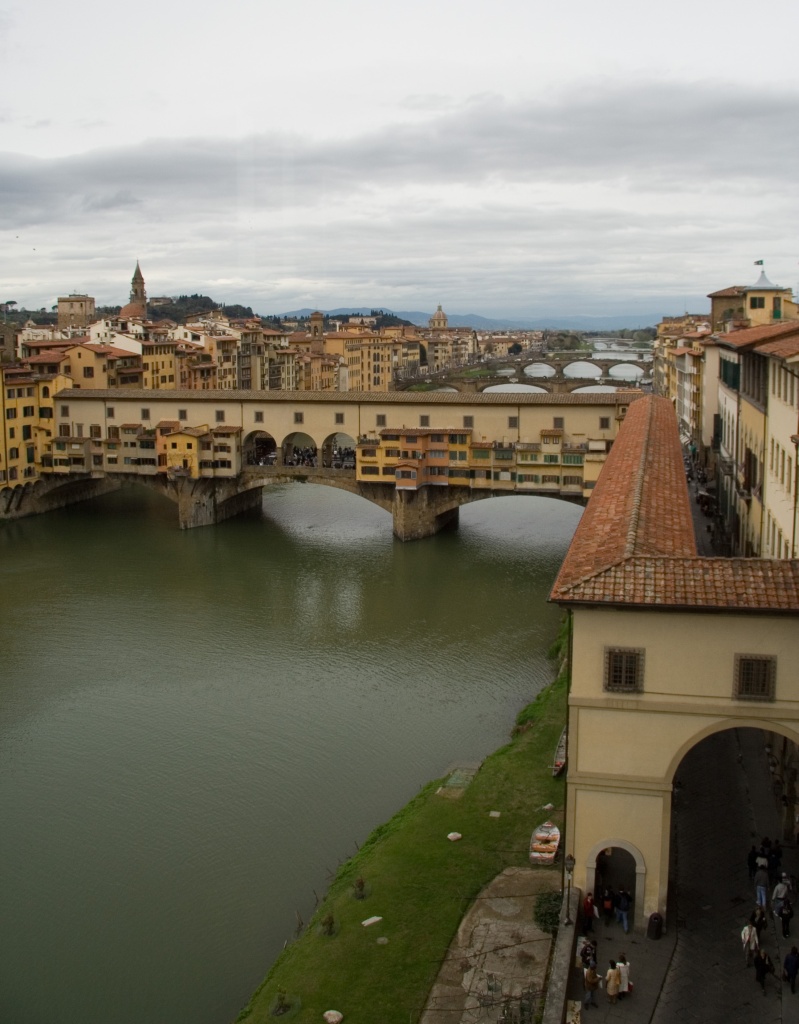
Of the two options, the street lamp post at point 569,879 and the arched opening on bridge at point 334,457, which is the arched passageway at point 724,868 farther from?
the arched opening on bridge at point 334,457

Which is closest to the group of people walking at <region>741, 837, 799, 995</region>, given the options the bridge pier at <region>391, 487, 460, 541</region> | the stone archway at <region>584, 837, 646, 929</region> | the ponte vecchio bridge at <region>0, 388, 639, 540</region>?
the stone archway at <region>584, 837, 646, 929</region>

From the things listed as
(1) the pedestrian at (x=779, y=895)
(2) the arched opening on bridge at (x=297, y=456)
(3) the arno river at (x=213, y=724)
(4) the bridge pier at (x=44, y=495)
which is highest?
(2) the arched opening on bridge at (x=297, y=456)

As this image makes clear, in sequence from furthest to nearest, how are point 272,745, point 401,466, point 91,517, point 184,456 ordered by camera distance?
point 91,517 → point 184,456 → point 401,466 → point 272,745

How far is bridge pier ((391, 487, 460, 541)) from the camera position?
3603 centimetres

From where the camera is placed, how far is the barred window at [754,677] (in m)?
10.7

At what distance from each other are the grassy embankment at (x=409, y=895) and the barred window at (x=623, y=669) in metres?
3.21

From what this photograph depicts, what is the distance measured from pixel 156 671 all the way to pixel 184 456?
17.0m

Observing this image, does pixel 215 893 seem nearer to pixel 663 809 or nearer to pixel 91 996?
pixel 91 996

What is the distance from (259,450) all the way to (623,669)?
41.0 m

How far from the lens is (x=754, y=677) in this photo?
10781 mm

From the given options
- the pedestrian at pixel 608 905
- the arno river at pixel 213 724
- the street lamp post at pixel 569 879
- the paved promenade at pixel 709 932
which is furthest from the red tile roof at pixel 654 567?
the arno river at pixel 213 724

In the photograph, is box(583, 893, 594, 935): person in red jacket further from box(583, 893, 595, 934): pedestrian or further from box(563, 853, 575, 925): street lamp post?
box(563, 853, 575, 925): street lamp post

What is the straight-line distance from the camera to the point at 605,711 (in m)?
11.1

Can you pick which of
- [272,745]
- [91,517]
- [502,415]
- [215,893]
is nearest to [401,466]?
[502,415]
